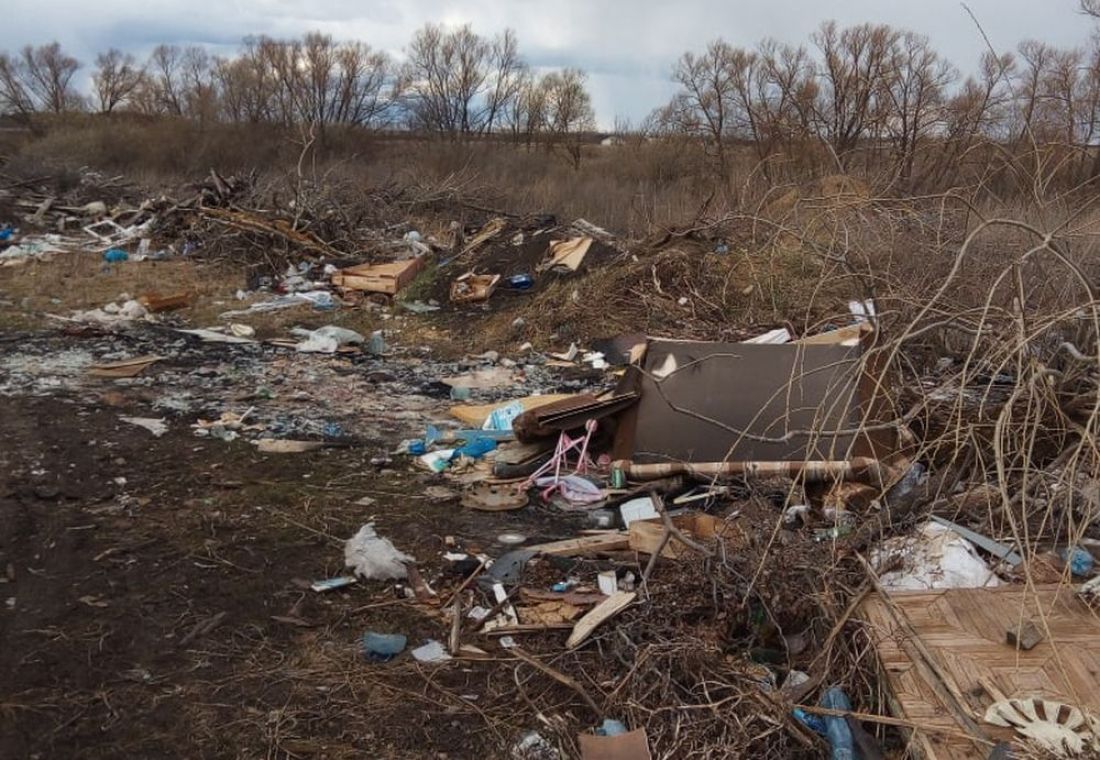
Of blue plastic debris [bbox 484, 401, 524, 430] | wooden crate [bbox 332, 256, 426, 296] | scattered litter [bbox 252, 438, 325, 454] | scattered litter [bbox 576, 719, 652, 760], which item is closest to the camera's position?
scattered litter [bbox 576, 719, 652, 760]

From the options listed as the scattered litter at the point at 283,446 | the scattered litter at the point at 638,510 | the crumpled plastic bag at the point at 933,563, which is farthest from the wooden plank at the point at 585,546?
the scattered litter at the point at 283,446

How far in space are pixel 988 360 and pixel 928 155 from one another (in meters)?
2.84

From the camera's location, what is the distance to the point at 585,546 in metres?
3.90

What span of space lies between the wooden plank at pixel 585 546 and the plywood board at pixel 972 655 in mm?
1295

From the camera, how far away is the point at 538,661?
118 inches

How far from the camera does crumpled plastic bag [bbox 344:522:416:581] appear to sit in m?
3.67

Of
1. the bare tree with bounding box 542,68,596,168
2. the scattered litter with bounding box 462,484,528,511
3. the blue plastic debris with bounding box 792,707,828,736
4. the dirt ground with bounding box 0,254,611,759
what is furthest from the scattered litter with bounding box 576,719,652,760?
the bare tree with bounding box 542,68,596,168

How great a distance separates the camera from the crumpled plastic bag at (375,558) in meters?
3.67

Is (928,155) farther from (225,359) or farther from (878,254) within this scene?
(225,359)

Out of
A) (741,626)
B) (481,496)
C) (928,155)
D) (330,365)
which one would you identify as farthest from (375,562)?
(330,365)

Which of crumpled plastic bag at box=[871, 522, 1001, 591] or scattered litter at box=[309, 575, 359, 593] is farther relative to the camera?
scattered litter at box=[309, 575, 359, 593]

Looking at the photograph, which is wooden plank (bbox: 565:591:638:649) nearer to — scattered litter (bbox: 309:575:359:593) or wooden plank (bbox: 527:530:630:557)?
wooden plank (bbox: 527:530:630:557)

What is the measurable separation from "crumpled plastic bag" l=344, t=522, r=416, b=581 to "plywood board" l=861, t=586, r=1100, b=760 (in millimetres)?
1983

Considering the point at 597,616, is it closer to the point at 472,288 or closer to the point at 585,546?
the point at 585,546
